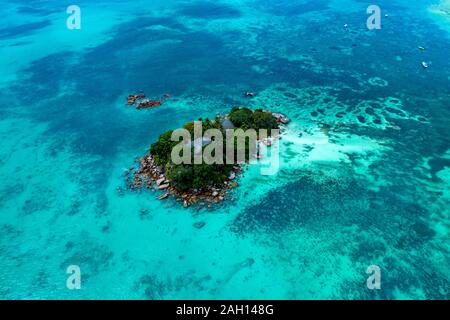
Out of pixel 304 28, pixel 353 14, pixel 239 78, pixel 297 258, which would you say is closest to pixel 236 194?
pixel 297 258

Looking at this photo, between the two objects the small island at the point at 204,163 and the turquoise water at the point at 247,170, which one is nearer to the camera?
the turquoise water at the point at 247,170

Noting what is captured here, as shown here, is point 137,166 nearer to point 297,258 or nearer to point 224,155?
point 224,155

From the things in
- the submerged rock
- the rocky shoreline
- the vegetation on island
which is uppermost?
the vegetation on island

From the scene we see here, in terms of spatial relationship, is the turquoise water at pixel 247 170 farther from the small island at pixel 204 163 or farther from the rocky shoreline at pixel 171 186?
the small island at pixel 204 163

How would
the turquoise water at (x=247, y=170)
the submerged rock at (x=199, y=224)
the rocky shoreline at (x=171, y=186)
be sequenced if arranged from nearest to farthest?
the turquoise water at (x=247, y=170) < the submerged rock at (x=199, y=224) < the rocky shoreline at (x=171, y=186)

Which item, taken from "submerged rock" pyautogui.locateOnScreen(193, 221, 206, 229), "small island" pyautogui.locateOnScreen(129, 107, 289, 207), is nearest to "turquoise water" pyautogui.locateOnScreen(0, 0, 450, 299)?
"submerged rock" pyautogui.locateOnScreen(193, 221, 206, 229)

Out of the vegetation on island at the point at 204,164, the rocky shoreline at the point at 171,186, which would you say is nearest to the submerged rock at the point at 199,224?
the rocky shoreline at the point at 171,186

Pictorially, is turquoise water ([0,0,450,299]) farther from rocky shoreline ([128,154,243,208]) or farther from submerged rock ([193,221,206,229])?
rocky shoreline ([128,154,243,208])
